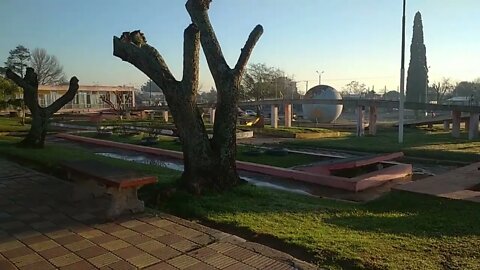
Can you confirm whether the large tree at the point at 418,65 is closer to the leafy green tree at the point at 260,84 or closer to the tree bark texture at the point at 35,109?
the leafy green tree at the point at 260,84

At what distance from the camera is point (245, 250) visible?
434 centimetres

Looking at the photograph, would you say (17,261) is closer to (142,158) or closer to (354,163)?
(354,163)

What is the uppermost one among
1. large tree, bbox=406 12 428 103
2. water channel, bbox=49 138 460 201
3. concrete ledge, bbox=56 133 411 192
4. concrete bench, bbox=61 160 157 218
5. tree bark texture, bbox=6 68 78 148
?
large tree, bbox=406 12 428 103

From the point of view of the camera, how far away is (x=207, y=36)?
24.7 feet

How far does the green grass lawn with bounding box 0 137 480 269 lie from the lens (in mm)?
3998

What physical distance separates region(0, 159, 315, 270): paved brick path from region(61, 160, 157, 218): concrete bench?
221 mm

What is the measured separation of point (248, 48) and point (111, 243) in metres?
4.70

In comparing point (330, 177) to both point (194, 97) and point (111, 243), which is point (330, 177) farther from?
point (111, 243)

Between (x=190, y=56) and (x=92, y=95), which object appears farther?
(x=92, y=95)

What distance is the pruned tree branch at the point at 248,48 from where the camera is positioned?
7535 millimetres

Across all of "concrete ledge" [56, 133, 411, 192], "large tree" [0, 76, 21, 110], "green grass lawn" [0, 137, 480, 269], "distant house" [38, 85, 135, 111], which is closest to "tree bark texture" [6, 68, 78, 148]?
"concrete ledge" [56, 133, 411, 192]

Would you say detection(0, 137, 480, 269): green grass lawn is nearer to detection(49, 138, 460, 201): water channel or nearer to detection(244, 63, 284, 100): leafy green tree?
detection(49, 138, 460, 201): water channel

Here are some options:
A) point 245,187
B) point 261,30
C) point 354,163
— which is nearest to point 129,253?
point 245,187

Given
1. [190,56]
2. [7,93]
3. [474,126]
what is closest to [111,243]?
[190,56]
